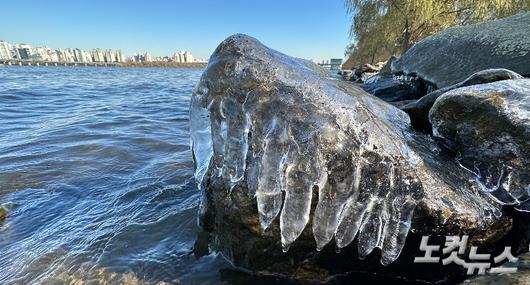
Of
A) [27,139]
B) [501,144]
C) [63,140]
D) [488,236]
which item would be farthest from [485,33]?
[27,139]

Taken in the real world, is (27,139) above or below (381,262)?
below

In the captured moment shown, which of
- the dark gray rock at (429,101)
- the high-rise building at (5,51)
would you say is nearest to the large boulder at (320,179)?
the dark gray rock at (429,101)

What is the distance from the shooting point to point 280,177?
2010 mm

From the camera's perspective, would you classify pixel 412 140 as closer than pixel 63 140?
Result: Yes

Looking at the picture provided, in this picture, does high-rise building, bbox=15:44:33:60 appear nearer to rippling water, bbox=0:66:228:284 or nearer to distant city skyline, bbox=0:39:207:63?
distant city skyline, bbox=0:39:207:63

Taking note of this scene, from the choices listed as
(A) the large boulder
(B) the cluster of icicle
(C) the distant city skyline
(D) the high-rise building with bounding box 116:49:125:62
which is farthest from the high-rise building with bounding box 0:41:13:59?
(B) the cluster of icicle

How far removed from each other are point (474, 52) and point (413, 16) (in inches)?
732

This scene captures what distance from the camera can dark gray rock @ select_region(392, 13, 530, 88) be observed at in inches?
156

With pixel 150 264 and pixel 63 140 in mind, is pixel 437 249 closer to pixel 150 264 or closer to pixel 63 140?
pixel 150 264

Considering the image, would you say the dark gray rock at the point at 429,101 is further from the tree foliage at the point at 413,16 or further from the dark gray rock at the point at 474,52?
the tree foliage at the point at 413,16

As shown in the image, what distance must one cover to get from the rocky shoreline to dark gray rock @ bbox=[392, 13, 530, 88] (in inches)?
86.3

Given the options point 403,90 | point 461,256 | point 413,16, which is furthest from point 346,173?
point 413,16

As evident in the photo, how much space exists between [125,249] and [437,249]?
2.42 metres

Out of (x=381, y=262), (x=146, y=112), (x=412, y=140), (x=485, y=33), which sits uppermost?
(x=485, y=33)
